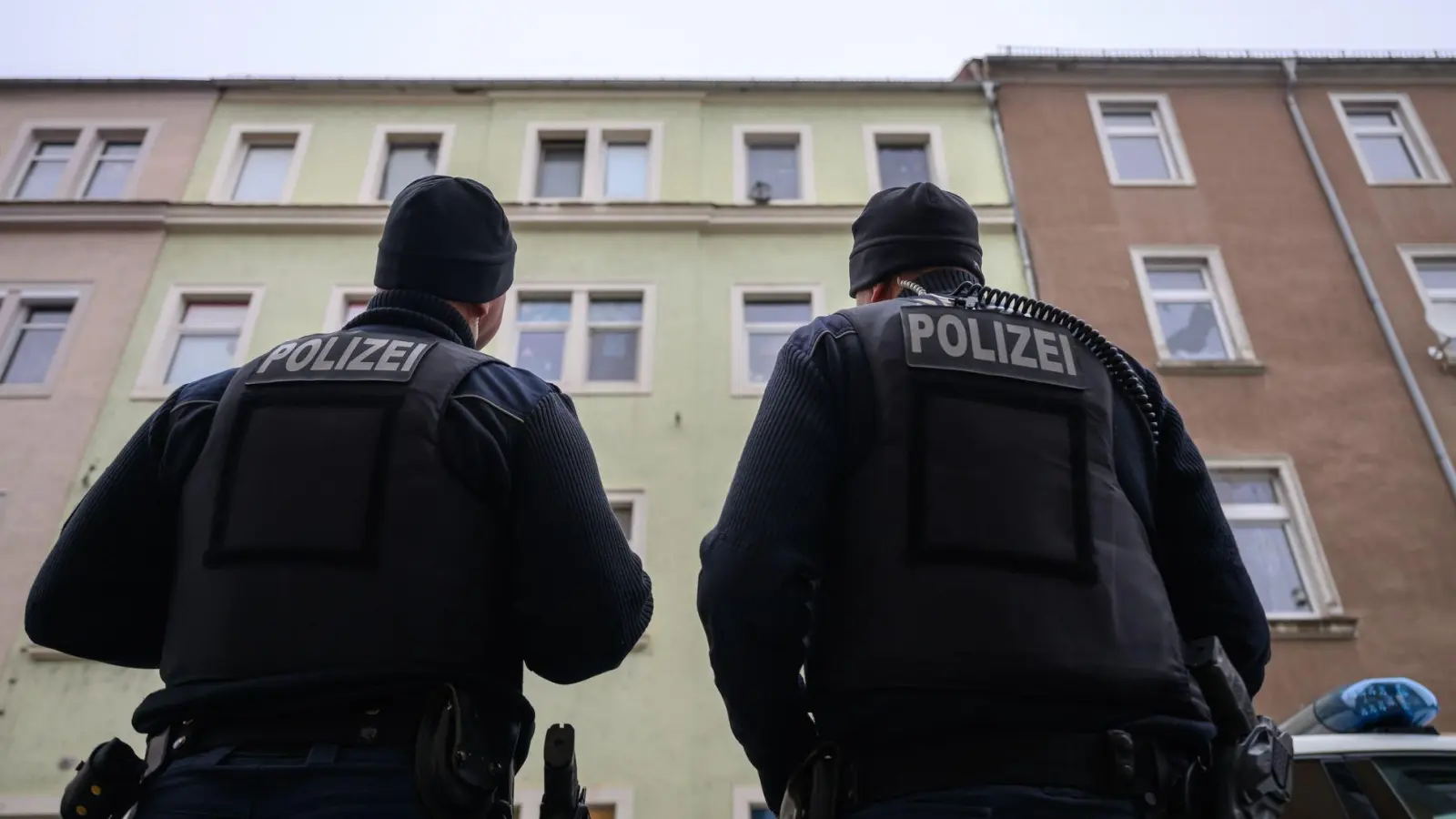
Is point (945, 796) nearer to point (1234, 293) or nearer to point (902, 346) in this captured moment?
point (902, 346)

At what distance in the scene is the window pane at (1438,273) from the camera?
1252 centimetres

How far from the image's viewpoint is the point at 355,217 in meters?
12.8

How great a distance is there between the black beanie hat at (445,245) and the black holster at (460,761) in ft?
3.84

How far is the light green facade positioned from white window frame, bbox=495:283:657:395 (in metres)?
A: 0.10

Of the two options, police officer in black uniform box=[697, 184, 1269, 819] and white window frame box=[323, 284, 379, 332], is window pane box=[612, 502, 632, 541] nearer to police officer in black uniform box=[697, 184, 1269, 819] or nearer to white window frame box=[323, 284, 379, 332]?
white window frame box=[323, 284, 379, 332]

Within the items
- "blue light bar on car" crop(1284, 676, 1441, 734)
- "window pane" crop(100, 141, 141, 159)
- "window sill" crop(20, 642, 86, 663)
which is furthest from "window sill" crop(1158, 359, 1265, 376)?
"window pane" crop(100, 141, 141, 159)

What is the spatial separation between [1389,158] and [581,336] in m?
11.9

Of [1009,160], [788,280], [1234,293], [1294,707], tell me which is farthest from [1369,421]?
[788,280]

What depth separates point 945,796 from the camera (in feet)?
5.09

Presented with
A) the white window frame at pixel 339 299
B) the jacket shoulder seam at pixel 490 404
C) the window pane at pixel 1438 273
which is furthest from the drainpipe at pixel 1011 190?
the jacket shoulder seam at pixel 490 404

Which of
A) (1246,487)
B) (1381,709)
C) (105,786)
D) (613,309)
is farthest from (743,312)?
(105,786)

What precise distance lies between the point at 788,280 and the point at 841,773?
36.2 ft

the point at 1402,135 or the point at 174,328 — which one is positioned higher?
the point at 1402,135

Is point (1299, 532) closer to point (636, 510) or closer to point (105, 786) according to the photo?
point (636, 510)
